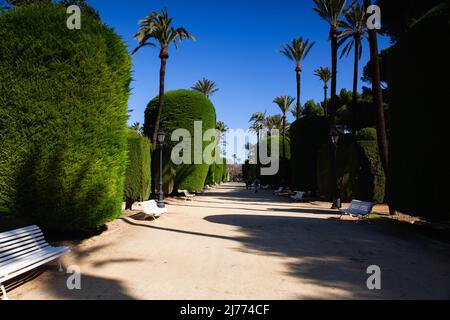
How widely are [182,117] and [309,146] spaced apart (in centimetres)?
1038

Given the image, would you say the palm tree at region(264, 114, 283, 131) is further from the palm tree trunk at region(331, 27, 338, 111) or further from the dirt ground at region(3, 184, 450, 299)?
the dirt ground at region(3, 184, 450, 299)

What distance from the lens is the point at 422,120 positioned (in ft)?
29.4

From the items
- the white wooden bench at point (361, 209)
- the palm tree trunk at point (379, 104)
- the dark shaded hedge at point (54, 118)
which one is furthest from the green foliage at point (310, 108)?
the dark shaded hedge at point (54, 118)

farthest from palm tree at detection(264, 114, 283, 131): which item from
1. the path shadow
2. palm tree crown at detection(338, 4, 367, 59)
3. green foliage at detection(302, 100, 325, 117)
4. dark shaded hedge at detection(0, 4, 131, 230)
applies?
dark shaded hedge at detection(0, 4, 131, 230)

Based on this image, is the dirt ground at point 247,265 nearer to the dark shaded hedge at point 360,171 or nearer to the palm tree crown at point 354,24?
the dark shaded hedge at point 360,171

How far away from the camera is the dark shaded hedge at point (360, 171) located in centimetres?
1917

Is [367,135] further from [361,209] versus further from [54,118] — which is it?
[54,118]

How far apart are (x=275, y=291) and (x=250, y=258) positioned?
76.6 inches

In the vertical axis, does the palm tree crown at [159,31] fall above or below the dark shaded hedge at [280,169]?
above

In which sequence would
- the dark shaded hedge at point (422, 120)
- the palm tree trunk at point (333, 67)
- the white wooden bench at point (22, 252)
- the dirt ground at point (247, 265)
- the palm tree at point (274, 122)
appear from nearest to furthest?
the white wooden bench at point (22, 252) < the dirt ground at point (247, 265) < the dark shaded hedge at point (422, 120) < the palm tree trunk at point (333, 67) < the palm tree at point (274, 122)

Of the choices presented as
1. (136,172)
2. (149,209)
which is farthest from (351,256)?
(136,172)

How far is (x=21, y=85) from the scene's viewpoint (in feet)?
23.6

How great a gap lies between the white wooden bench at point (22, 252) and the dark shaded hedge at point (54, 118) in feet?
5.86

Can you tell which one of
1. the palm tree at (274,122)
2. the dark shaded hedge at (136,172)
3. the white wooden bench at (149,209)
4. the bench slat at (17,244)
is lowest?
the white wooden bench at (149,209)
